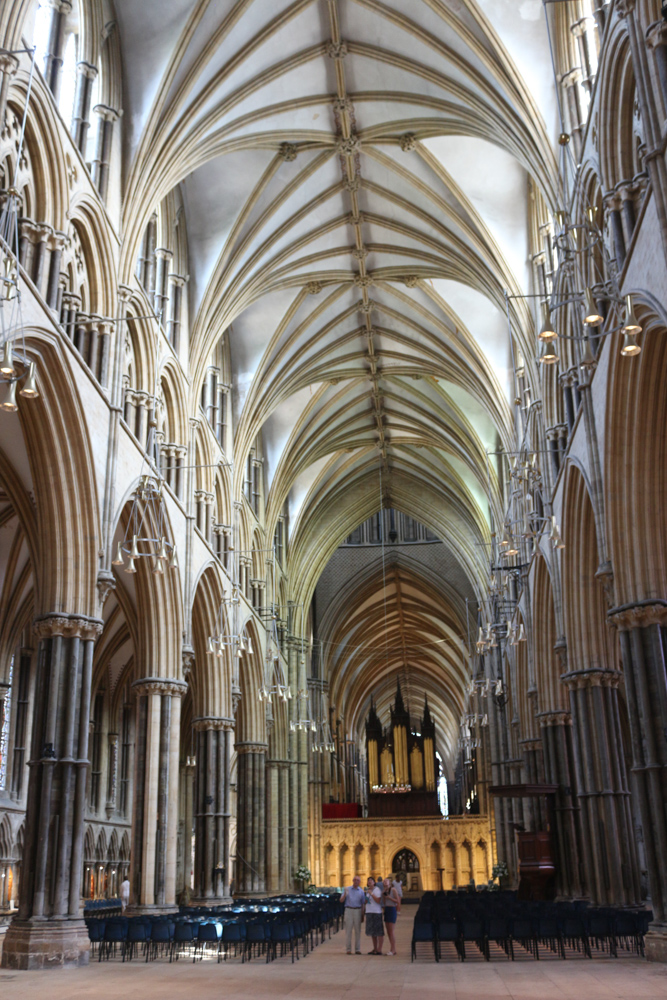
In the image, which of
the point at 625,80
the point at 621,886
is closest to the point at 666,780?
the point at 621,886

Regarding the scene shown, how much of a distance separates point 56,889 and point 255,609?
2001cm

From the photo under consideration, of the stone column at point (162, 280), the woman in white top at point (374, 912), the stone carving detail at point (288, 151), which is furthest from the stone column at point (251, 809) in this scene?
the stone carving detail at point (288, 151)

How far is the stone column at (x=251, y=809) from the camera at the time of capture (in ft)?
110

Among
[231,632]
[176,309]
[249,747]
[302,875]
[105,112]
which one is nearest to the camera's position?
[105,112]

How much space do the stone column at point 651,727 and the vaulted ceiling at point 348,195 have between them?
959 cm

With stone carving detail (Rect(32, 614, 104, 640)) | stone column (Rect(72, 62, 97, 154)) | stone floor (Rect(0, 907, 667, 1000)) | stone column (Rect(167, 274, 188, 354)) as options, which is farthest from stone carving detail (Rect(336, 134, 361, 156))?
stone floor (Rect(0, 907, 667, 1000))

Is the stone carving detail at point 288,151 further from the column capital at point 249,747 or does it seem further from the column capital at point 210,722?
the column capital at point 249,747

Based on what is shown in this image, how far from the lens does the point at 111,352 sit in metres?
18.3

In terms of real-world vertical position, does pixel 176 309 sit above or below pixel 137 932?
above

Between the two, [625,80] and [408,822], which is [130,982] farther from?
[408,822]

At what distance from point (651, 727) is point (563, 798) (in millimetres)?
10454

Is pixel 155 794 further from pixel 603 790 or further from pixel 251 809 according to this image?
pixel 251 809

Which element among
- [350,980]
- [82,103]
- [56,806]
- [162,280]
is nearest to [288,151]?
[162,280]

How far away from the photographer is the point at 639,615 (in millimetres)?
14867
